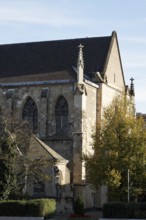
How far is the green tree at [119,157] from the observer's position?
48.0 meters

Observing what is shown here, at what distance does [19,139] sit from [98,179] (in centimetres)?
776

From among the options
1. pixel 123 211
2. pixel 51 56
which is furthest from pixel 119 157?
pixel 51 56

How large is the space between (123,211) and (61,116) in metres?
19.3

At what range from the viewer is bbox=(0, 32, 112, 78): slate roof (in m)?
59.3

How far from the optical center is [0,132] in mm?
45594

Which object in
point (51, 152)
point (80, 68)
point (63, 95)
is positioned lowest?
point (51, 152)

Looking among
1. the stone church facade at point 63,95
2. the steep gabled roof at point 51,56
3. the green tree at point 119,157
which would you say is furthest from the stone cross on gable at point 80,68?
the green tree at point 119,157

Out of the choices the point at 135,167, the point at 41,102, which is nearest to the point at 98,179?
the point at 135,167

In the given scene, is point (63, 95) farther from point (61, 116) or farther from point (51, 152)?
point (51, 152)

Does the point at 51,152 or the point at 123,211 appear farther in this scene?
the point at 51,152

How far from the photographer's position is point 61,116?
57.0 meters

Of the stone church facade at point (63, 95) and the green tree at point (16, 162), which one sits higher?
the stone church facade at point (63, 95)

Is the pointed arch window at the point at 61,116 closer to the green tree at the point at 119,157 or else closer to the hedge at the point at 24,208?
the green tree at the point at 119,157

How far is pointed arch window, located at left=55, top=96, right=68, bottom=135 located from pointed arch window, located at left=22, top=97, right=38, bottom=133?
216 cm
